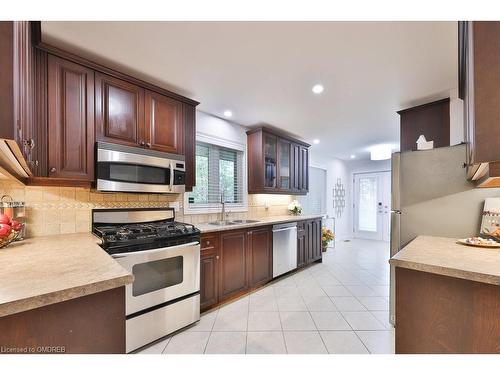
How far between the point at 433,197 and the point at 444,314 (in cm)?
120

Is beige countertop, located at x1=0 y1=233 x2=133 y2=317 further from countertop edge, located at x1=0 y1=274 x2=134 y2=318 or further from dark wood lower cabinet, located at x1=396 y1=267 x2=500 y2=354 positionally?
dark wood lower cabinet, located at x1=396 y1=267 x2=500 y2=354

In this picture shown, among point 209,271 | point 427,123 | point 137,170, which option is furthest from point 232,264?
point 427,123

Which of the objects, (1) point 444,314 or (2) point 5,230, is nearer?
(1) point 444,314

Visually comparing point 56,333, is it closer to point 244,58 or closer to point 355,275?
point 244,58

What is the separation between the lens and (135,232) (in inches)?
73.9

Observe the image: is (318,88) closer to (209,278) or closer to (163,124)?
(163,124)

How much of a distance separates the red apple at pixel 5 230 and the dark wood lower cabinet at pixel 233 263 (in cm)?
143

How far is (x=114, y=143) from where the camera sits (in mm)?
2010

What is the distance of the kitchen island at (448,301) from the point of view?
1051 millimetres

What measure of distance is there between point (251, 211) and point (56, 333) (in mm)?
3042

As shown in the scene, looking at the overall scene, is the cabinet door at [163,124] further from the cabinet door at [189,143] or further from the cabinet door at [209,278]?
the cabinet door at [209,278]

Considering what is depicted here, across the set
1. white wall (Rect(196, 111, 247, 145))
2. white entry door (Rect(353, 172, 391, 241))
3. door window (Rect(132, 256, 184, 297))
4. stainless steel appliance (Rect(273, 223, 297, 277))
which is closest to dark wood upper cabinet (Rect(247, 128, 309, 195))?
white wall (Rect(196, 111, 247, 145))
